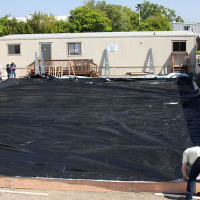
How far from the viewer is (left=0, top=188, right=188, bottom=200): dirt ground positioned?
4574mm

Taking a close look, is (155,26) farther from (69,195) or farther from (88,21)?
(69,195)

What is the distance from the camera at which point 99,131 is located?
6.76 meters

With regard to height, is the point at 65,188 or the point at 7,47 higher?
the point at 7,47

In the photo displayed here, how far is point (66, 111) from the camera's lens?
8.70 metres

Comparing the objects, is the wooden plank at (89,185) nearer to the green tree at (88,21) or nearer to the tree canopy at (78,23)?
the tree canopy at (78,23)

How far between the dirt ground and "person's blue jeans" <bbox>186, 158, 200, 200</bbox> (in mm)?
325

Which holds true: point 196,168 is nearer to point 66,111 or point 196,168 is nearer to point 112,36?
point 66,111

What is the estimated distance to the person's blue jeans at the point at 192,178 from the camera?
13.8 ft

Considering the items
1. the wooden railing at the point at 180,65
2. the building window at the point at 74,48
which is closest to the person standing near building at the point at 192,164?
the wooden railing at the point at 180,65

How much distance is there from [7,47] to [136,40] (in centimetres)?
800

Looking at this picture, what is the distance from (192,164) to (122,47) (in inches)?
612

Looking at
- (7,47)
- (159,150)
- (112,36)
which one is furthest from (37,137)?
(7,47)

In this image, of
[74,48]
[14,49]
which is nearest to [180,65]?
[74,48]

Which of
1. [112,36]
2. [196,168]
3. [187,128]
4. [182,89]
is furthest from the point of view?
[112,36]
